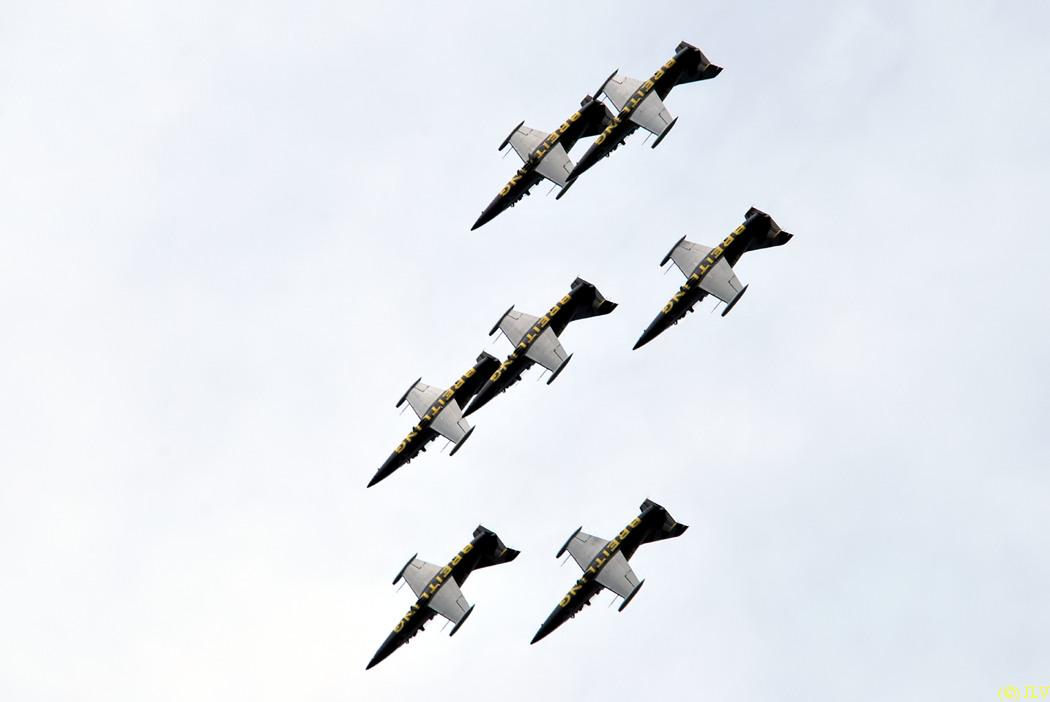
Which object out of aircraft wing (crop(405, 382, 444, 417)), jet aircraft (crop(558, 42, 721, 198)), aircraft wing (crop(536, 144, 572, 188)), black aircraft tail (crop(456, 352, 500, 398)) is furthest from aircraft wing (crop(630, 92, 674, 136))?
aircraft wing (crop(405, 382, 444, 417))

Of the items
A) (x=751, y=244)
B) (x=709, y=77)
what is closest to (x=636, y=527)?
(x=751, y=244)

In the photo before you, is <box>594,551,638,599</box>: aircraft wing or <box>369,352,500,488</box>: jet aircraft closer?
<box>594,551,638,599</box>: aircraft wing

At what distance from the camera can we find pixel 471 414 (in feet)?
520

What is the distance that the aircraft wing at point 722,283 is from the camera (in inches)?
6196

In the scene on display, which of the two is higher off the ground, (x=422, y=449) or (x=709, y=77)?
(x=709, y=77)

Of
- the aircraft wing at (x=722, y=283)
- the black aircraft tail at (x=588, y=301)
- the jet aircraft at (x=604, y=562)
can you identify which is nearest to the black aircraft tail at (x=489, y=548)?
the jet aircraft at (x=604, y=562)

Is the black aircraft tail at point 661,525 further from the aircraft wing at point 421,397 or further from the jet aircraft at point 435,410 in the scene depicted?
the aircraft wing at point 421,397

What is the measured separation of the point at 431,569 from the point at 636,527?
14633mm

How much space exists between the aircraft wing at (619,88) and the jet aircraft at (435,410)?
830 inches

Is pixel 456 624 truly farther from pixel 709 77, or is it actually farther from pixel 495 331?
pixel 709 77

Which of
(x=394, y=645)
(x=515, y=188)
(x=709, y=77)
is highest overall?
(x=709, y=77)

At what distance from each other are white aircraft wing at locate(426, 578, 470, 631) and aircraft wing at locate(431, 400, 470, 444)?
34.1ft

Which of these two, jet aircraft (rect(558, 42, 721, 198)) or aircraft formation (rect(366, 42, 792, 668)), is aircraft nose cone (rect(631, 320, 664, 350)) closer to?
aircraft formation (rect(366, 42, 792, 668))

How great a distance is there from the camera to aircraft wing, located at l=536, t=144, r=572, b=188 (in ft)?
526
